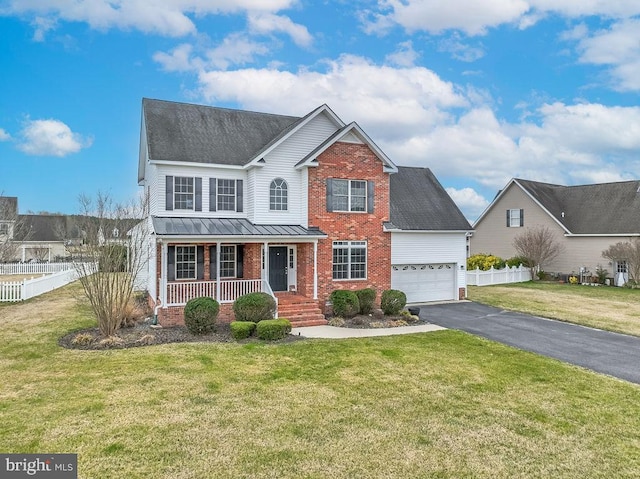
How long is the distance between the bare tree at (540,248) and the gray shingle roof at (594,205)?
57.3 inches

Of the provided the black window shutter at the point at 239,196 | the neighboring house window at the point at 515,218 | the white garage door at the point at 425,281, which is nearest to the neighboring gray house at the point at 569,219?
the neighboring house window at the point at 515,218

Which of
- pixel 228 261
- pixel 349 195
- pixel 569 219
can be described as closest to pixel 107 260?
pixel 228 261

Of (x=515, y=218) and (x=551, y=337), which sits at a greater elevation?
(x=515, y=218)

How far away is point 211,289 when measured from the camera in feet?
51.8

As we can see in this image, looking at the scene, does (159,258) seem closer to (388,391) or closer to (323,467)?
(388,391)

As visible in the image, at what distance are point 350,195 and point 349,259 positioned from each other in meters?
2.88

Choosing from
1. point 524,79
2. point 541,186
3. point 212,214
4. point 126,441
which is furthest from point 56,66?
point 541,186

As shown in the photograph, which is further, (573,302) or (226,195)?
(573,302)

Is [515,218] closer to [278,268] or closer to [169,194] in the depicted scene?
[278,268]

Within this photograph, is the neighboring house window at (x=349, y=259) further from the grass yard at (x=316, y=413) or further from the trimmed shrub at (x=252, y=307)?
the grass yard at (x=316, y=413)

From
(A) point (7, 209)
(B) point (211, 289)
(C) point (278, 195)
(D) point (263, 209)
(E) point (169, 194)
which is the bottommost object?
(B) point (211, 289)

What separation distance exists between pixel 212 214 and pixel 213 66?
8.41 meters

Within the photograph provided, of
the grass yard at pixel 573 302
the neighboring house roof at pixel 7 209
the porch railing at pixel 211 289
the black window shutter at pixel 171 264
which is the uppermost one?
the neighboring house roof at pixel 7 209

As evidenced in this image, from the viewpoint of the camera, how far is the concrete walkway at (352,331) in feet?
46.2
